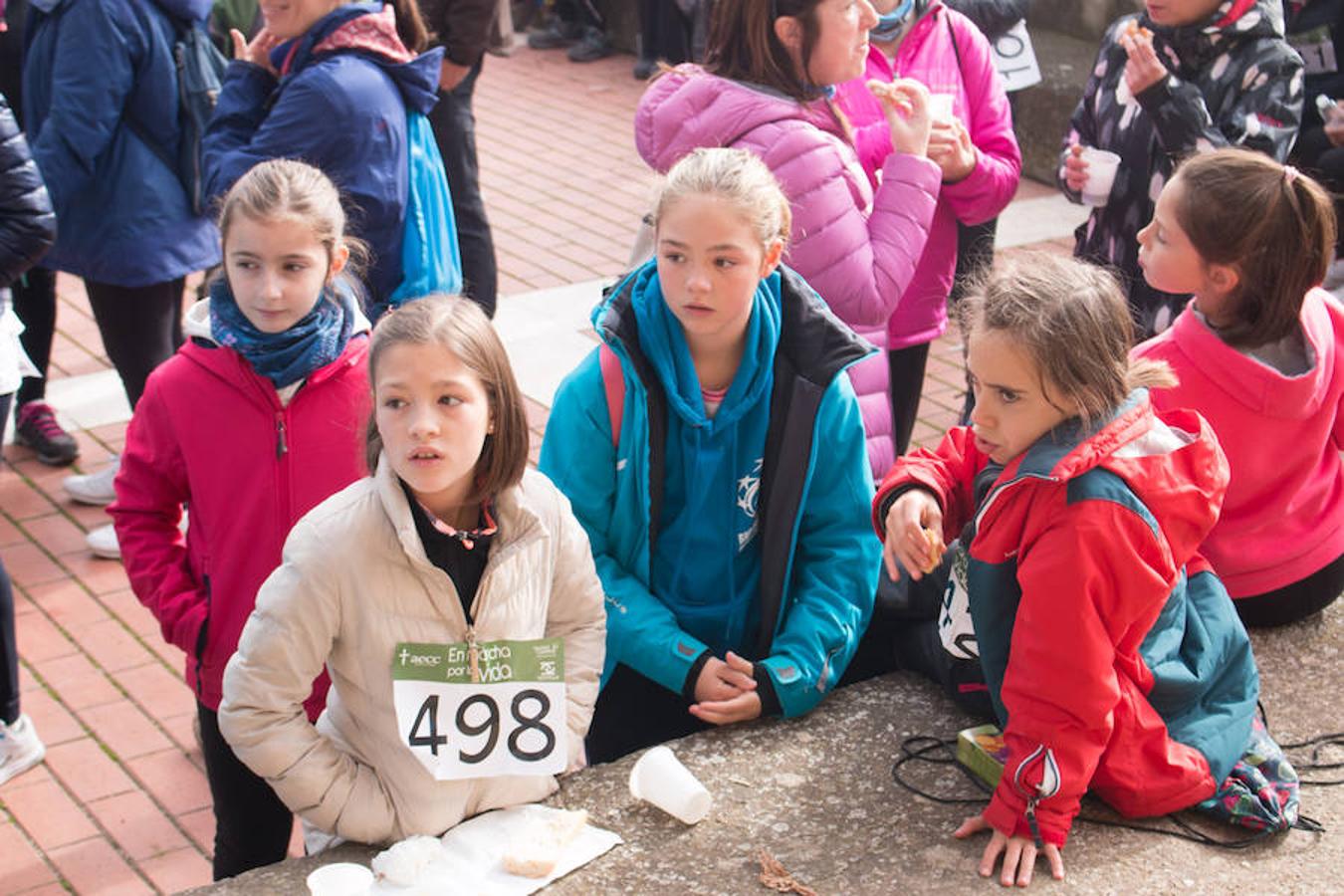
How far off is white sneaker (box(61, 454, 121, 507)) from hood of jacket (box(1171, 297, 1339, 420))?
3.45 meters

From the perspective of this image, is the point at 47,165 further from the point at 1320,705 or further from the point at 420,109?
the point at 1320,705

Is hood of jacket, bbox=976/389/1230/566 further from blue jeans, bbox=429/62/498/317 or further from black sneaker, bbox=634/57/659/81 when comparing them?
black sneaker, bbox=634/57/659/81

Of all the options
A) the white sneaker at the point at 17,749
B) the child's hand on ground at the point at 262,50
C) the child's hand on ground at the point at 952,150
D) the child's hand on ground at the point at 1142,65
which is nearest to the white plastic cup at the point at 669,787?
the child's hand on ground at the point at 952,150

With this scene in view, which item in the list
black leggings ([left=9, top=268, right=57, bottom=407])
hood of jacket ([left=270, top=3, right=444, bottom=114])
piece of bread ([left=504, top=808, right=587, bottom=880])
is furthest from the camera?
black leggings ([left=9, top=268, right=57, bottom=407])

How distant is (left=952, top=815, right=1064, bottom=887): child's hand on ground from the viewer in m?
2.69

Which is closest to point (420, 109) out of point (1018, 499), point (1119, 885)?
point (1018, 499)

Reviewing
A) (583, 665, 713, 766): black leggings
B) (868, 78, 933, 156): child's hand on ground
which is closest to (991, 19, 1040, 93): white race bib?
(868, 78, 933, 156): child's hand on ground

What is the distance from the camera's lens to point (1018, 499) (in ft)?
8.86

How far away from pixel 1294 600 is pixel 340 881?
7.19 ft

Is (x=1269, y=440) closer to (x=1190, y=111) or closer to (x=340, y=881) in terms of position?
(x=1190, y=111)

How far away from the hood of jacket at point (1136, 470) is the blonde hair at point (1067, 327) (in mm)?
45

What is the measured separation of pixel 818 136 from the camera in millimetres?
3514

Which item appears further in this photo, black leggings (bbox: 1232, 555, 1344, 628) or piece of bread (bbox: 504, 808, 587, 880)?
black leggings (bbox: 1232, 555, 1344, 628)

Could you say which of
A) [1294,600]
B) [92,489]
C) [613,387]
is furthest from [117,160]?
[1294,600]
